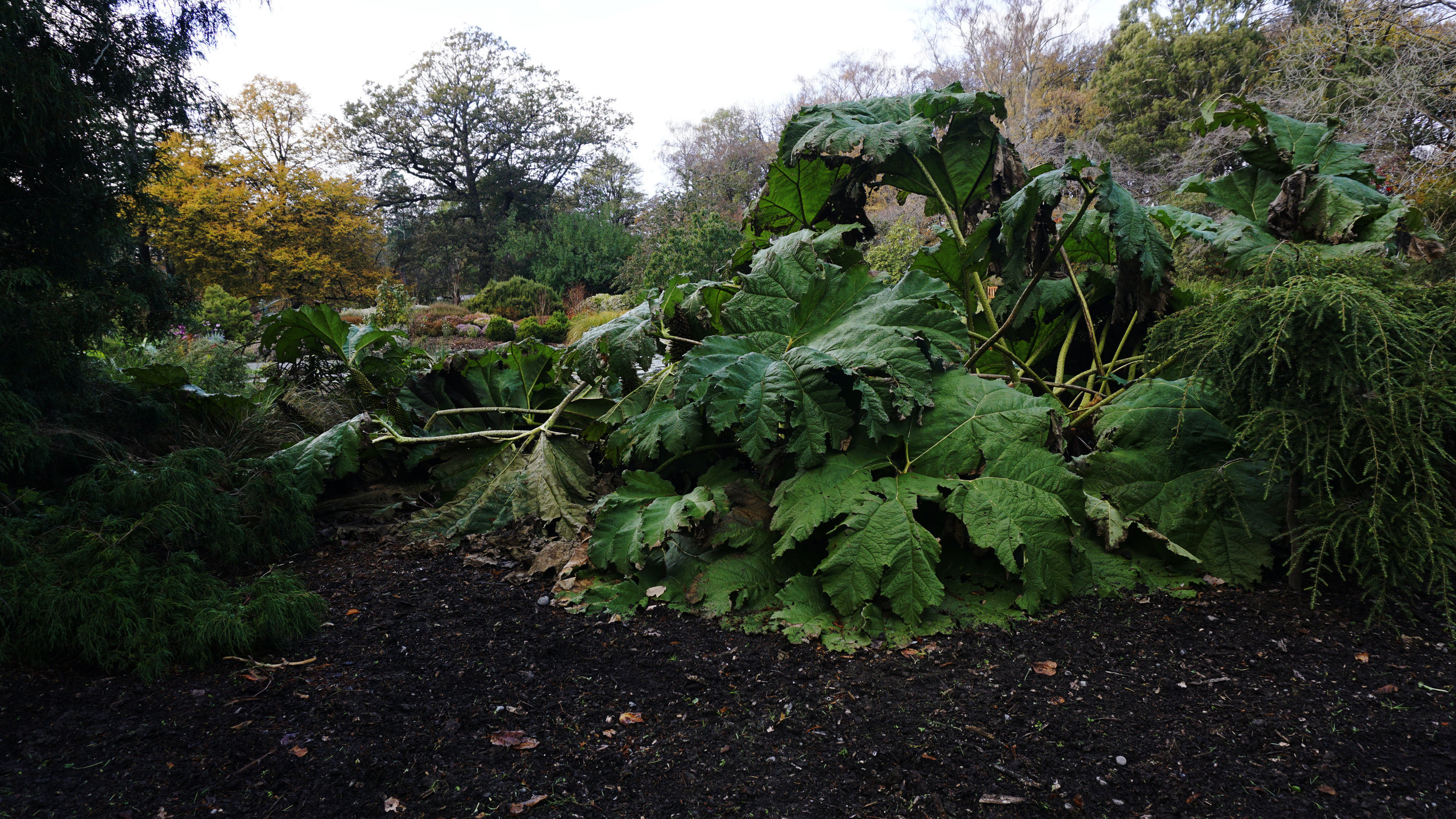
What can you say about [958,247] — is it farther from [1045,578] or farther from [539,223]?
[539,223]

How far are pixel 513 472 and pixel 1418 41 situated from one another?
459 inches

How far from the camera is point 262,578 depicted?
2410mm

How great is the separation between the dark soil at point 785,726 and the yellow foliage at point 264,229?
70.3ft

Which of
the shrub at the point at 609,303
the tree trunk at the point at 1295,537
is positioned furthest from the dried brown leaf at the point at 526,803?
the shrub at the point at 609,303

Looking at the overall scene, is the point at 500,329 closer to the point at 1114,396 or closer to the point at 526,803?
the point at 1114,396

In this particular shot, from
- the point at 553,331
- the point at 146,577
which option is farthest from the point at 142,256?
the point at 553,331

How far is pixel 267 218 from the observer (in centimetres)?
2048

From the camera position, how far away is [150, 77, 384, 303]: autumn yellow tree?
1945cm

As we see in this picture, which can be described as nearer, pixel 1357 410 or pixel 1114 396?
pixel 1357 410

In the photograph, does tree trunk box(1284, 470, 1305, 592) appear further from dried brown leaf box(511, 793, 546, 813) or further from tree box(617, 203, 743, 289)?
tree box(617, 203, 743, 289)

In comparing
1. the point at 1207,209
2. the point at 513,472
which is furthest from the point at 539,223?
the point at 513,472

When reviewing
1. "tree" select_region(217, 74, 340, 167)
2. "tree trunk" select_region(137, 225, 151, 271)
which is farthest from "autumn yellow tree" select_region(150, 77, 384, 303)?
"tree trunk" select_region(137, 225, 151, 271)

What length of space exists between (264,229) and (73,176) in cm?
2103

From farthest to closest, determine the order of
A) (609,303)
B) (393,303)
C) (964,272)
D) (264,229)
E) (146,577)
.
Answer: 1. (264,229)
2. (609,303)
3. (393,303)
4. (964,272)
5. (146,577)
